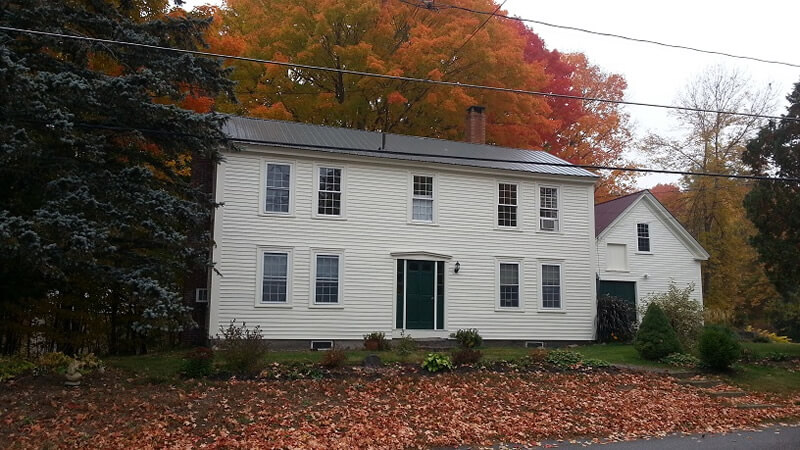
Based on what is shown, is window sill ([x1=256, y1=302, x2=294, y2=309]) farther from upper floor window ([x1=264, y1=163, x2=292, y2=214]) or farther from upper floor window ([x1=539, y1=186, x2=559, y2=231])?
upper floor window ([x1=539, y1=186, x2=559, y2=231])

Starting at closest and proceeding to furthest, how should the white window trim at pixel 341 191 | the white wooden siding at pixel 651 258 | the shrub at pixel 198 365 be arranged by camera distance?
the shrub at pixel 198 365, the white window trim at pixel 341 191, the white wooden siding at pixel 651 258

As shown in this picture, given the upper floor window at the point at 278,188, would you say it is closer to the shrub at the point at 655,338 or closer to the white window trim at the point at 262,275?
the white window trim at the point at 262,275

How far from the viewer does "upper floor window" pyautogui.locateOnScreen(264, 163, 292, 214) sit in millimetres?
17609

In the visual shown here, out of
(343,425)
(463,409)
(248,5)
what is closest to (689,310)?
(463,409)

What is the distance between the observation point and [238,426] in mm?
9469

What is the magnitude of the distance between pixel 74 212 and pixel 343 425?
558cm

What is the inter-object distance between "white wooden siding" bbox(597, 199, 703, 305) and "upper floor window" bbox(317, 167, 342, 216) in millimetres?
9853

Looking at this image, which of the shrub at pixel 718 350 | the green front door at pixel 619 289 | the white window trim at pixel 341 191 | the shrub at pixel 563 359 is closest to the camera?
the shrub at pixel 563 359

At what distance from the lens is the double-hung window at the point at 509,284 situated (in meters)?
19.7

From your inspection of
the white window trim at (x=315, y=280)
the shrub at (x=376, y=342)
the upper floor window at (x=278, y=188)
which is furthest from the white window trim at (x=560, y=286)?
the upper floor window at (x=278, y=188)

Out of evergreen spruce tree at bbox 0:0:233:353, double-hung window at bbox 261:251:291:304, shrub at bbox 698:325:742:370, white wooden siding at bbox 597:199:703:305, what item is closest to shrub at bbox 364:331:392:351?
double-hung window at bbox 261:251:291:304

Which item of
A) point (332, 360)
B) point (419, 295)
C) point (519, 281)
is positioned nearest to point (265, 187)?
point (419, 295)

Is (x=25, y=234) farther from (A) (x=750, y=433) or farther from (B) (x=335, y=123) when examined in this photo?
(B) (x=335, y=123)

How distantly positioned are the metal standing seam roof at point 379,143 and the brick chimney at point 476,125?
3.09 ft
